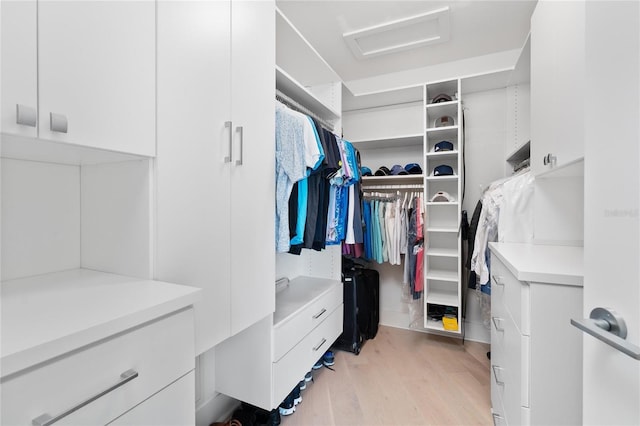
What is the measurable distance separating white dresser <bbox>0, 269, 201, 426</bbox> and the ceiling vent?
2309 millimetres

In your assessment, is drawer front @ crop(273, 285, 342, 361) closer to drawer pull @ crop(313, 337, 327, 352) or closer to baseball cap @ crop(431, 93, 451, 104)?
drawer pull @ crop(313, 337, 327, 352)

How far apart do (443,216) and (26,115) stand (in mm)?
2759

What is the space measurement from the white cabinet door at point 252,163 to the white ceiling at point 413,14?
33.3 inches

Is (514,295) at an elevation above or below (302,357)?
above

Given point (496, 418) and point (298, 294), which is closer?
point (496, 418)

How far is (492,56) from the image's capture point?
2.53 meters

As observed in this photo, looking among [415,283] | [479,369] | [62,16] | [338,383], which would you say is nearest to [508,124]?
[415,283]

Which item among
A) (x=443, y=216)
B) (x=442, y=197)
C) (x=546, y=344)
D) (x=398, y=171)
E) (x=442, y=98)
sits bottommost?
(x=546, y=344)

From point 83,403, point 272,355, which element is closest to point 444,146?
point 272,355

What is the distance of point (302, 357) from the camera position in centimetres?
168

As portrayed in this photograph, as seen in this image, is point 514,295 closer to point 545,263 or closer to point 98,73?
point 545,263

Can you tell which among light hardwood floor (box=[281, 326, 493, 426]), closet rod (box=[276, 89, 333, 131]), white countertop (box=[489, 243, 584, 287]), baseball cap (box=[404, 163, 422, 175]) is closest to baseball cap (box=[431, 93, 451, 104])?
baseball cap (box=[404, 163, 422, 175])

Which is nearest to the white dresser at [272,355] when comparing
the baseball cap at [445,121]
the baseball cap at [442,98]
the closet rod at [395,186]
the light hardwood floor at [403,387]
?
the light hardwood floor at [403,387]

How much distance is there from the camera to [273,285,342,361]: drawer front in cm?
146
